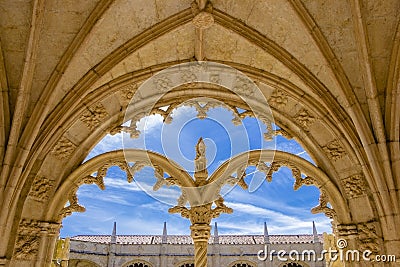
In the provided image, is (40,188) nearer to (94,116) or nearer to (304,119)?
(94,116)

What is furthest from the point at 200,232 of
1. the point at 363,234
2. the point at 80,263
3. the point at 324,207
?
A: the point at 80,263

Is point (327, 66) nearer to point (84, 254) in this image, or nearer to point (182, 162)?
point (182, 162)

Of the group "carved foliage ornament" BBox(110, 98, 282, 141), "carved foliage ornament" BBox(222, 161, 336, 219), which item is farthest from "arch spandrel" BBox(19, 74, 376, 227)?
"carved foliage ornament" BBox(222, 161, 336, 219)

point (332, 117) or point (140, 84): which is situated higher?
point (140, 84)

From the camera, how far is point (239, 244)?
946 inches

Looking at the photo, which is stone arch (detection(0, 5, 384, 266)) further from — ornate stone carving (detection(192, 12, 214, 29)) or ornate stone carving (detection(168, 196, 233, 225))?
ornate stone carving (detection(168, 196, 233, 225))

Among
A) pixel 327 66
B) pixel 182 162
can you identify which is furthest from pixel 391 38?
pixel 182 162

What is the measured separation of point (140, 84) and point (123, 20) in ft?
4.33

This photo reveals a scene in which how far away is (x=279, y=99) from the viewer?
6035 millimetres

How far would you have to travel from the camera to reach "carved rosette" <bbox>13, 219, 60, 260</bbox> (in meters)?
5.00

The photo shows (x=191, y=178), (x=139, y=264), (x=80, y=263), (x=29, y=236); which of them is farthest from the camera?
(x=139, y=264)

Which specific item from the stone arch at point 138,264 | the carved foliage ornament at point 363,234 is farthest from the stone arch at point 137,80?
the stone arch at point 138,264

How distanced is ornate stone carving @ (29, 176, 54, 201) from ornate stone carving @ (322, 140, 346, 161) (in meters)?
4.55

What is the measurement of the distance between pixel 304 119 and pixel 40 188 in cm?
441
